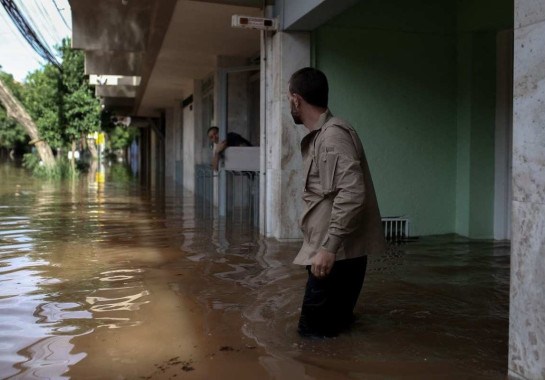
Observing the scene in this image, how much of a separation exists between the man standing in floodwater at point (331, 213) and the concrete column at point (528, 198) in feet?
2.86

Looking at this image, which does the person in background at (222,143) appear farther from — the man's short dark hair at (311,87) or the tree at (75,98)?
the tree at (75,98)

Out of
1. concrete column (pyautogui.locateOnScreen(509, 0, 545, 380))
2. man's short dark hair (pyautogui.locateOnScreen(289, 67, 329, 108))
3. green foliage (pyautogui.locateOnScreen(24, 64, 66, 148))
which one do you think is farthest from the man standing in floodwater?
green foliage (pyautogui.locateOnScreen(24, 64, 66, 148))

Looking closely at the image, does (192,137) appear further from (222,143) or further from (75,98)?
(75,98)

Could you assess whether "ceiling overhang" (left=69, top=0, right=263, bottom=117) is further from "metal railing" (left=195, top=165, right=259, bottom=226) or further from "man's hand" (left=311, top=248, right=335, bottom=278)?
"man's hand" (left=311, top=248, right=335, bottom=278)

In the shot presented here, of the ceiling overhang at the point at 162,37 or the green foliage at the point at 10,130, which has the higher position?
the green foliage at the point at 10,130

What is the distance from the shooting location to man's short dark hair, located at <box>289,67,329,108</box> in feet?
12.4

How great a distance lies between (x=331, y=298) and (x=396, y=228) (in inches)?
185

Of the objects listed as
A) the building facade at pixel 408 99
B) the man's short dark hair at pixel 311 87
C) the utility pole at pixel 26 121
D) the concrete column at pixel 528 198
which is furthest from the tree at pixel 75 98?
the concrete column at pixel 528 198

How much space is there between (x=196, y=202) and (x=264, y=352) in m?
10.6

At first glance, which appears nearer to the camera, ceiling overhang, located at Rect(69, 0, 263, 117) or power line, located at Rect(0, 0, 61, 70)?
ceiling overhang, located at Rect(69, 0, 263, 117)

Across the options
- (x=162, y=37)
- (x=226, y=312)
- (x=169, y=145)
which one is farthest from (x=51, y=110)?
(x=226, y=312)

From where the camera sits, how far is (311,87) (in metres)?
3.79

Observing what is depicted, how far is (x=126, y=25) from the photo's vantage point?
39.5 ft

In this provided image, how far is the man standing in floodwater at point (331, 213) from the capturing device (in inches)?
136
